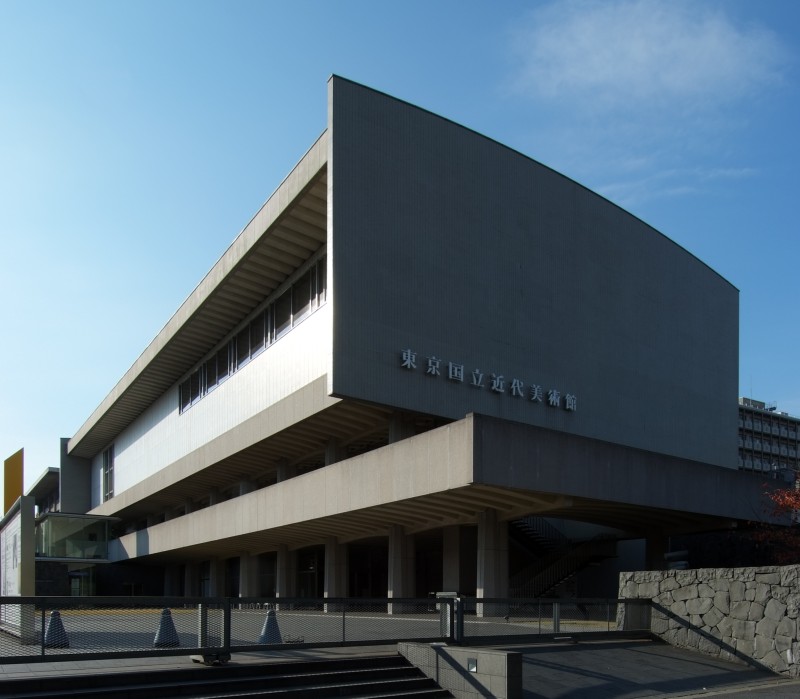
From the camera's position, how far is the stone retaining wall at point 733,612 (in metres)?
16.2

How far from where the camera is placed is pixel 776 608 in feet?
53.9

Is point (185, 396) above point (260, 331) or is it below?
below

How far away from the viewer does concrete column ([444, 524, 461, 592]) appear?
32.4 meters

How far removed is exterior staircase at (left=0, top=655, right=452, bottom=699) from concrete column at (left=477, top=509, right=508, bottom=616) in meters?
13.6

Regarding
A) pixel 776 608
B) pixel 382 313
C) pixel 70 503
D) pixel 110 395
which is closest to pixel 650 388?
pixel 382 313

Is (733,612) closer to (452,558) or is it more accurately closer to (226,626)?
(226,626)

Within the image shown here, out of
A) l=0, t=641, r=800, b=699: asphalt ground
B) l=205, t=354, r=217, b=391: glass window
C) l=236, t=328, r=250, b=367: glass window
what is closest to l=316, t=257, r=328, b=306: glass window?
l=236, t=328, r=250, b=367: glass window

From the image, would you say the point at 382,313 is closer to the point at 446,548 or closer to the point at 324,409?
the point at 324,409

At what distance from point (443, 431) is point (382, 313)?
5.80 metres

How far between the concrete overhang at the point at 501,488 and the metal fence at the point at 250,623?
6.68 metres

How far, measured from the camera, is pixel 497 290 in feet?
107

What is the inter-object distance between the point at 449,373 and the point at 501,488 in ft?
21.8

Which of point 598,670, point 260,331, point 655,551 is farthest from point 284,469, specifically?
point 598,670

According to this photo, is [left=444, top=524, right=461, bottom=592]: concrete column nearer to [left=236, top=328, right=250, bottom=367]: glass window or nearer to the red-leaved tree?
the red-leaved tree
